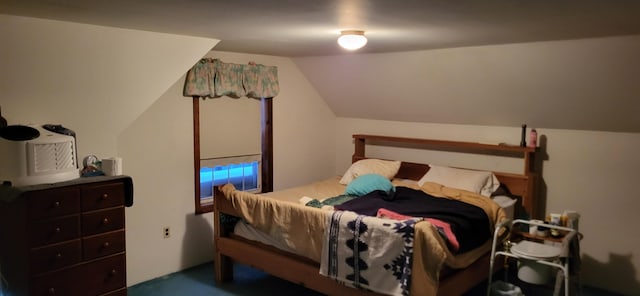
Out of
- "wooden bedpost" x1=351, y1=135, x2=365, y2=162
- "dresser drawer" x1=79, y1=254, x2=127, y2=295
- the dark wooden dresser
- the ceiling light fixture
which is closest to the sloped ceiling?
the ceiling light fixture

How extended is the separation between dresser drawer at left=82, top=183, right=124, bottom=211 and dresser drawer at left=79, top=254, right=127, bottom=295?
0.34 metres

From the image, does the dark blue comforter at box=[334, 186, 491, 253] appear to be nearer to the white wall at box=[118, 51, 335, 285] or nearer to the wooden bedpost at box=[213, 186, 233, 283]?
the wooden bedpost at box=[213, 186, 233, 283]

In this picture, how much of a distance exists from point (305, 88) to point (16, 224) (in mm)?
3035

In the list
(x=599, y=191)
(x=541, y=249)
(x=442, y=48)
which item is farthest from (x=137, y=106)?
(x=599, y=191)

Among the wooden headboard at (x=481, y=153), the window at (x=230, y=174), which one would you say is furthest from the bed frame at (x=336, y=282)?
the window at (x=230, y=174)

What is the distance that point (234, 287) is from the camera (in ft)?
12.3

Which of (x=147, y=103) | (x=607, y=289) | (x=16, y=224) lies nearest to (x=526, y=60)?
(x=607, y=289)

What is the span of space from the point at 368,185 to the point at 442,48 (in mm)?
1253

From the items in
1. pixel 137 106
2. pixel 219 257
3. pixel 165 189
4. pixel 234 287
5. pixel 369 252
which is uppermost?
pixel 137 106

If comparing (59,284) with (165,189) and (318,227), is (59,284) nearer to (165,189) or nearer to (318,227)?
(165,189)

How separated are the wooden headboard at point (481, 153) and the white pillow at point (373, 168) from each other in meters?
0.21

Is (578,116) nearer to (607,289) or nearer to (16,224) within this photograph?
(607,289)

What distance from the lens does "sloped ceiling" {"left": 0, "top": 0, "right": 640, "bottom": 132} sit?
218cm

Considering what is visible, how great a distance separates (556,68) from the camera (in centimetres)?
340
